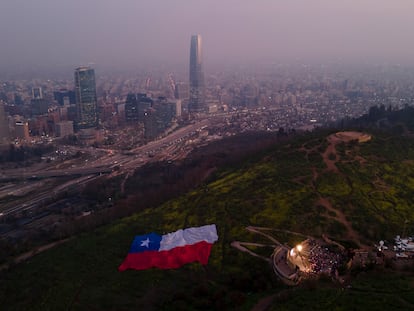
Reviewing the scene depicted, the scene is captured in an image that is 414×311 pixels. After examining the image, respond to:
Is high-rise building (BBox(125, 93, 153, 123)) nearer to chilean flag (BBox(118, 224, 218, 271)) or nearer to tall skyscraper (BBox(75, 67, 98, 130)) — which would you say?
tall skyscraper (BBox(75, 67, 98, 130))

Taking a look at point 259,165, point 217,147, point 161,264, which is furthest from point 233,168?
point 217,147

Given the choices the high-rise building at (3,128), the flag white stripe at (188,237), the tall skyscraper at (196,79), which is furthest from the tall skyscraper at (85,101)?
the flag white stripe at (188,237)

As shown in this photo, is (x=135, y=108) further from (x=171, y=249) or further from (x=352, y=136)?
(x=171, y=249)

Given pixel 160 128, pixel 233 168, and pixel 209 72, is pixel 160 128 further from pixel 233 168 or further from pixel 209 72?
pixel 209 72

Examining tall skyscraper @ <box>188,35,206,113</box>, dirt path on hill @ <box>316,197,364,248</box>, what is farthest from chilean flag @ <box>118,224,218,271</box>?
tall skyscraper @ <box>188,35,206,113</box>

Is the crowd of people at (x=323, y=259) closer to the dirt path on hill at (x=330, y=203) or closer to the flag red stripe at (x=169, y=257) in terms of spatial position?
the dirt path on hill at (x=330, y=203)

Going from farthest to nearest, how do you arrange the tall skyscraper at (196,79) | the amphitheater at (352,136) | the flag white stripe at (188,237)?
the tall skyscraper at (196,79) < the amphitheater at (352,136) < the flag white stripe at (188,237)

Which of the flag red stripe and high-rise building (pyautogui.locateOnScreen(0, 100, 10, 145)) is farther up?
the flag red stripe
